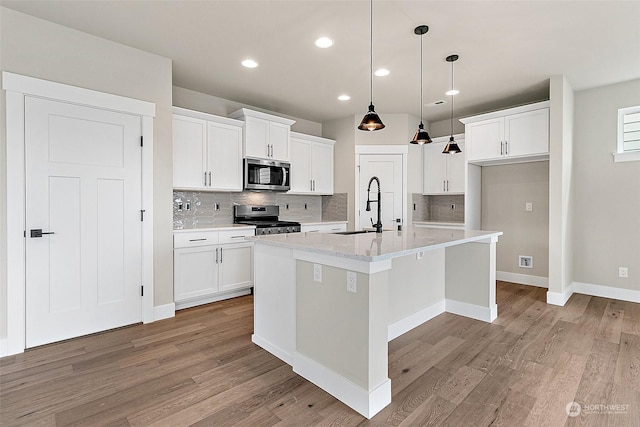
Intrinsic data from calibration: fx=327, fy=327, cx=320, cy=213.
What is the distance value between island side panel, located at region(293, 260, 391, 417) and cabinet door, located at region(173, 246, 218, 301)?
1922mm

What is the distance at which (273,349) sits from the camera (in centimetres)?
261

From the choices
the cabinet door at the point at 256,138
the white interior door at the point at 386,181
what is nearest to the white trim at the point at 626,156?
the white interior door at the point at 386,181

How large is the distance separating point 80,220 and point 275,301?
6.35 ft

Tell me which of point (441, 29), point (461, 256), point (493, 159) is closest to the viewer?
point (441, 29)

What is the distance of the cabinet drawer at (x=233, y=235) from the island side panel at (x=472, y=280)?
2.47 metres

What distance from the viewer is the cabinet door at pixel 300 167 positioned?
5305 mm

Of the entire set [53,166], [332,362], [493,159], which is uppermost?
[493,159]

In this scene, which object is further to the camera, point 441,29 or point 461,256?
point 461,256

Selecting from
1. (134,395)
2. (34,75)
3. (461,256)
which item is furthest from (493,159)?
(34,75)

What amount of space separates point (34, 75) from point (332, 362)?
10.7 ft

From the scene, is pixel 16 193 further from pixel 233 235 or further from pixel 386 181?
pixel 386 181

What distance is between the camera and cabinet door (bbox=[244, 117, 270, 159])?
14.9 feet

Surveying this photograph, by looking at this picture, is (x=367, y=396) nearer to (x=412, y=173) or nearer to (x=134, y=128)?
(x=134, y=128)

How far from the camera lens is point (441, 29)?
2857 millimetres
